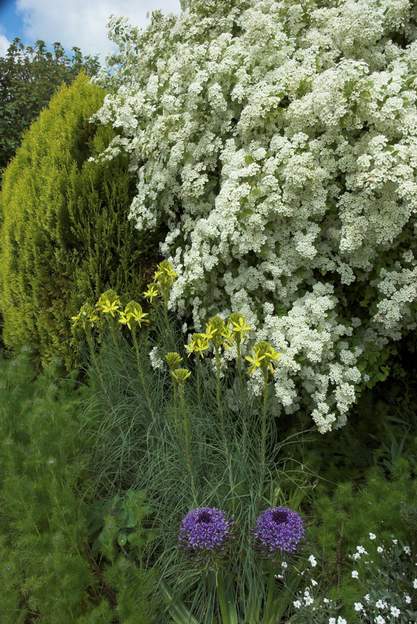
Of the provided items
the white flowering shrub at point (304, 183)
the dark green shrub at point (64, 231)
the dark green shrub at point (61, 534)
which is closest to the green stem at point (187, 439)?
the dark green shrub at point (61, 534)

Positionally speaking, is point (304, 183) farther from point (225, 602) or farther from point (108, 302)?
point (225, 602)

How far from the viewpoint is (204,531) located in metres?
2.17

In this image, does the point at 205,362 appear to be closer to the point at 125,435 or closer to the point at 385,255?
the point at 125,435

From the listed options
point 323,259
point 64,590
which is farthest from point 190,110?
point 64,590

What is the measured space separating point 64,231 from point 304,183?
2.17 m

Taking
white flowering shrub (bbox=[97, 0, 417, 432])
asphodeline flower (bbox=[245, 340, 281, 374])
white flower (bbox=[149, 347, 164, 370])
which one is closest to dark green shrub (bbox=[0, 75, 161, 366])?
white flowering shrub (bbox=[97, 0, 417, 432])

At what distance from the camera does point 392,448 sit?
3.61 m

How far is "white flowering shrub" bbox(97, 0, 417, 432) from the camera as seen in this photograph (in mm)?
3027

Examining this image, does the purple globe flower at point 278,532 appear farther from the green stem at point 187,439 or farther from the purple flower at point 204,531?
the green stem at point 187,439

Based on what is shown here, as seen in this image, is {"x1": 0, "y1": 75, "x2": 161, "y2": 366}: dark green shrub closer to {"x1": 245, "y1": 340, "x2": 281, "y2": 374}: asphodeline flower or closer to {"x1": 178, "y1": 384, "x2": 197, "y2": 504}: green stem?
{"x1": 178, "y1": 384, "x2": 197, "y2": 504}: green stem

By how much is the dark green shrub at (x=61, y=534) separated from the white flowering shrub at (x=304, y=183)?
3.16 feet

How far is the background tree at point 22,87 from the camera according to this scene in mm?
9188

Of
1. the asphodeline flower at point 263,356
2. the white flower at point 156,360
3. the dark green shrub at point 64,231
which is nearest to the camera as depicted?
the asphodeline flower at point 263,356

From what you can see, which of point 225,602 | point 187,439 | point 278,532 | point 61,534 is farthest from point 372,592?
point 61,534
